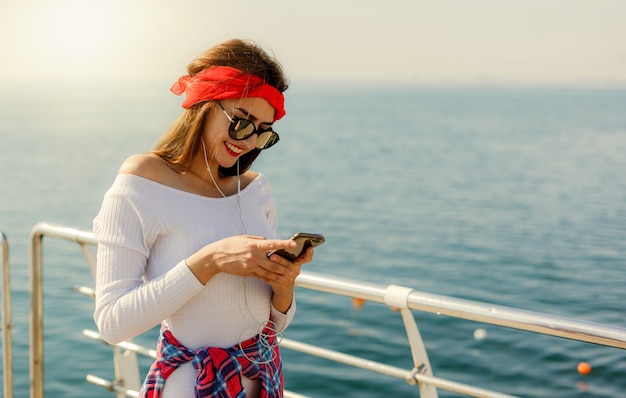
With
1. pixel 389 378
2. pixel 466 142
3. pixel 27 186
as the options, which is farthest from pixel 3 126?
pixel 389 378

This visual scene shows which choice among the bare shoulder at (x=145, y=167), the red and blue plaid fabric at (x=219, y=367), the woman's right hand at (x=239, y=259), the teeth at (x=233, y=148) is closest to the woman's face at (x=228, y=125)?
the teeth at (x=233, y=148)

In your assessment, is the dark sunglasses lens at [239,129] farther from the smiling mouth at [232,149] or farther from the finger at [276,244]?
the finger at [276,244]

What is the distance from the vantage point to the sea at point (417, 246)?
8609 mm

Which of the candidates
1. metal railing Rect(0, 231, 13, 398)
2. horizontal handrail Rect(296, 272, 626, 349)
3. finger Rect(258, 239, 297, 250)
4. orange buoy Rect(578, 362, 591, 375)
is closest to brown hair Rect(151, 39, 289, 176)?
finger Rect(258, 239, 297, 250)

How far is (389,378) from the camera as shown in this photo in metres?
8.11

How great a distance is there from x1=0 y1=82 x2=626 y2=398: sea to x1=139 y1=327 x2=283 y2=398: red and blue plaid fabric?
739 mm

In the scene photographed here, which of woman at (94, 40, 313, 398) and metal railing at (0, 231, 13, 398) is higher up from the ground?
woman at (94, 40, 313, 398)

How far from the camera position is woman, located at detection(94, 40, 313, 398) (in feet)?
5.41

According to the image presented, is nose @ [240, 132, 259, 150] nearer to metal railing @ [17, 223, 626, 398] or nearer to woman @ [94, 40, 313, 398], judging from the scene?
woman @ [94, 40, 313, 398]

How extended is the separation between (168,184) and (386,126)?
52294 mm

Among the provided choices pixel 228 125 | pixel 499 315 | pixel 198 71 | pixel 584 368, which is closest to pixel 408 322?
pixel 499 315

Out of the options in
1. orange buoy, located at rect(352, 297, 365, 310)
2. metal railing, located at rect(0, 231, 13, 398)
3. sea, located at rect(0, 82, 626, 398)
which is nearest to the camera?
metal railing, located at rect(0, 231, 13, 398)

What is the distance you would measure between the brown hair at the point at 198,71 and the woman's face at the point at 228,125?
0.03 metres

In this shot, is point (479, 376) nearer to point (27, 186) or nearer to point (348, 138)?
point (27, 186)
